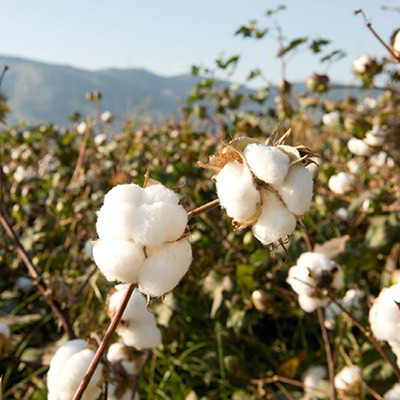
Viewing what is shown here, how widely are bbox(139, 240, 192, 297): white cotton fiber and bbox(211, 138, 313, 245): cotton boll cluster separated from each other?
68 mm

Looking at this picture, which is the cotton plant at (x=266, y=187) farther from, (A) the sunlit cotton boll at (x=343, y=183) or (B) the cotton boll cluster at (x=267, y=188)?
(A) the sunlit cotton boll at (x=343, y=183)

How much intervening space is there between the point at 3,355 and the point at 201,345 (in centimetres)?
88

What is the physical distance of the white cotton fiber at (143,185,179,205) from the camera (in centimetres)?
60

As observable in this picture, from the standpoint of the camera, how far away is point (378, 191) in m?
1.93

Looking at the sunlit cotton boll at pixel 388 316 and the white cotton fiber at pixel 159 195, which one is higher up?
the white cotton fiber at pixel 159 195

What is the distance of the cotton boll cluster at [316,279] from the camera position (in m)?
1.17

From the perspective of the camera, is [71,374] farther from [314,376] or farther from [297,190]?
[314,376]

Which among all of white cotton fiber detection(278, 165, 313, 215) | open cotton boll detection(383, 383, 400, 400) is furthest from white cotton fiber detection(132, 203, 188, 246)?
open cotton boll detection(383, 383, 400, 400)

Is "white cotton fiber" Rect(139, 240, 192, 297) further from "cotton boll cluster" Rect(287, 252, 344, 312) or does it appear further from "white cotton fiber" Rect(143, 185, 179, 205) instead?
"cotton boll cluster" Rect(287, 252, 344, 312)

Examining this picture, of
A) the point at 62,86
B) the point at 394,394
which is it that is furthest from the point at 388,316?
the point at 62,86

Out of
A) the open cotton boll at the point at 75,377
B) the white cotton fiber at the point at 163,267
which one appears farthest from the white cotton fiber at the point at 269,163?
the open cotton boll at the point at 75,377

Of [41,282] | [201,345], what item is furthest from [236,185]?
[201,345]

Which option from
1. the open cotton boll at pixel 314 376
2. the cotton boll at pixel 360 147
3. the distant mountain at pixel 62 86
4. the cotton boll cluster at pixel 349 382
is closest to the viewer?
the cotton boll cluster at pixel 349 382

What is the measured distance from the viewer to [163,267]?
573mm
